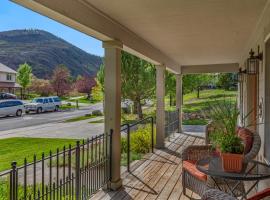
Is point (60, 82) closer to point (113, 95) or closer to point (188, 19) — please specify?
point (113, 95)

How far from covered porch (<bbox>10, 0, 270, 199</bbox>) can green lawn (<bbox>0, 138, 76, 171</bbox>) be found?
4210 mm

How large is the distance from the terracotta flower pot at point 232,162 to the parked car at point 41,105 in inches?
903

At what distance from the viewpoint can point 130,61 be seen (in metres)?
Result: 13.2

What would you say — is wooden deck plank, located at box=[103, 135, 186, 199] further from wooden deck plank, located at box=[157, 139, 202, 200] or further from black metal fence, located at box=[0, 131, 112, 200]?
wooden deck plank, located at box=[157, 139, 202, 200]

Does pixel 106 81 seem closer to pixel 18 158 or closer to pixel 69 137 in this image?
pixel 18 158

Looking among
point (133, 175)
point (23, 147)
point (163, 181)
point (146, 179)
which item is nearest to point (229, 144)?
point (163, 181)

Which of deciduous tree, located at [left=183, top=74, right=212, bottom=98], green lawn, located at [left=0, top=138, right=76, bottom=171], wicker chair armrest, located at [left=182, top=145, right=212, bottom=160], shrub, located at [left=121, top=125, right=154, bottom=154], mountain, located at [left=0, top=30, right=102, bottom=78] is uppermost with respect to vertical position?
mountain, located at [left=0, top=30, right=102, bottom=78]

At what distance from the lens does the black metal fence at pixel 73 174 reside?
7.67ft

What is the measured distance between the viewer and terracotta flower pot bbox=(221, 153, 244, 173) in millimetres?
2426

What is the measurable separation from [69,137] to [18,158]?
13.0 feet

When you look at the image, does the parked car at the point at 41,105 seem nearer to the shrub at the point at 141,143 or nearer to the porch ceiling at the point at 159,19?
the shrub at the point at 141,143

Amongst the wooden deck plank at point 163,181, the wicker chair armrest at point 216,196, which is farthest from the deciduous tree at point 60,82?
the wicker chair armrest at point 216,196

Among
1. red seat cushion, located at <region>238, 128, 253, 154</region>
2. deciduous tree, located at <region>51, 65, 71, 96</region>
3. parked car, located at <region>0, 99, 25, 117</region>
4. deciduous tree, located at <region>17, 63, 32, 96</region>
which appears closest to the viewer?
red seat cushion, located at <region>238, 128, 253, 154</region>

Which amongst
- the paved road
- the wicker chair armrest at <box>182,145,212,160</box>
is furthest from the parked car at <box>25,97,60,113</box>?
the wicker chair armrest at <box>182,145,212,160</box>
